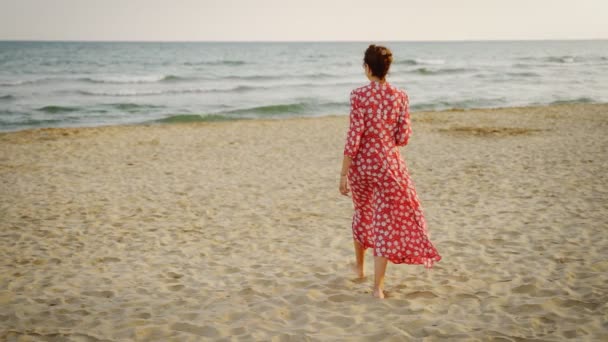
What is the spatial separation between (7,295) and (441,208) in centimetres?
→ 469

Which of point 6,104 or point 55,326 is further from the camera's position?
point 6,104

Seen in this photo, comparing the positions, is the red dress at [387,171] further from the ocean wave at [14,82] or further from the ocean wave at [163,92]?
the ocean wave at [14,82]

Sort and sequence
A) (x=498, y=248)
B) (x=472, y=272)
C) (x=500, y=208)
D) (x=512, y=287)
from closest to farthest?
(x=512, y=287) < (x=472, y=272) < (x=498, y=248) < (x=500, y=208)

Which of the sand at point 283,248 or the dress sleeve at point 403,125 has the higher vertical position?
the dress sleeve at point 403,125

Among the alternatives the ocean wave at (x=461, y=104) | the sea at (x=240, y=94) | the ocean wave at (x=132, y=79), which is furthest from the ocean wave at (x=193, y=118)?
the ocean wave at (x=132, y=79)

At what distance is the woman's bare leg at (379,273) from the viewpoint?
3.35m

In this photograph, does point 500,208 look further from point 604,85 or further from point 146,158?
point 604,85

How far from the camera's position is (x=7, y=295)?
3.76m

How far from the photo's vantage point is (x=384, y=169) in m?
3.19

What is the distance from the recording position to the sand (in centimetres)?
319

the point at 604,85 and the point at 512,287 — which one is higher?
the point at 604,85

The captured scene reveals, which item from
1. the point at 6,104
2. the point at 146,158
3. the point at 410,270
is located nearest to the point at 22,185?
the point at 146,158

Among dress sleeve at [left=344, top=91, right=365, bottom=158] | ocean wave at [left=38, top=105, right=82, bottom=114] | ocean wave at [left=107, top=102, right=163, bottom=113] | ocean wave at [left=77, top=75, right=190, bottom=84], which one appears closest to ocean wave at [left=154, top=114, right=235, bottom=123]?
ocean wave at [left=107, top=102, right=163, bottom=113]

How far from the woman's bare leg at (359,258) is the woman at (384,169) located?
13.3 inches
